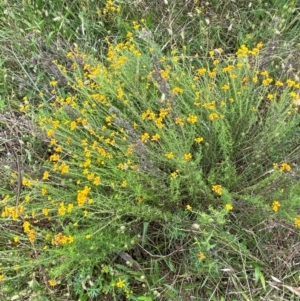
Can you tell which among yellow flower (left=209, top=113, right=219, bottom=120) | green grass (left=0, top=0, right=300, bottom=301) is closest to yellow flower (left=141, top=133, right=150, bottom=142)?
green grass (left=0, top=0, right=300, bottom=301)

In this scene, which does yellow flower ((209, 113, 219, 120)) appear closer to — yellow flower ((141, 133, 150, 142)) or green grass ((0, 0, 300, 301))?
green grass ((0, 0, 300, 301))

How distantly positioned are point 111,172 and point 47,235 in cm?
40

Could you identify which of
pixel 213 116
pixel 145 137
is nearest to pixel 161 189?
pixel 145 137

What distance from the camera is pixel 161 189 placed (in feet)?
6.53

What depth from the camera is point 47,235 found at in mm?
Result: 1914

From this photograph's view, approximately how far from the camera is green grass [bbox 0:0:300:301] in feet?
6.11

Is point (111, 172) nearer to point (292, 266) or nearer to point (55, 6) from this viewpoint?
point (292, 266)

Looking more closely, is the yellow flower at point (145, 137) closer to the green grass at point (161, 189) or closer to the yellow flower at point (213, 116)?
the green grass at point (161, 189)

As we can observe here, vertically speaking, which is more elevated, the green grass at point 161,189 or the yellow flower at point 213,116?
the yellow flower at point 213,116

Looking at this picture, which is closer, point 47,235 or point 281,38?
point 47,235

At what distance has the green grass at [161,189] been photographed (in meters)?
1.86

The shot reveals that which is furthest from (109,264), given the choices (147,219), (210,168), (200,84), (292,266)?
(200,84)

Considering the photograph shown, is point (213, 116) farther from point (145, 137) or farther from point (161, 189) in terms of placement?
point (161, 189)

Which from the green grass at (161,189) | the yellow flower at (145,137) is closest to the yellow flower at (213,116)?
the green grass at (161,189)
